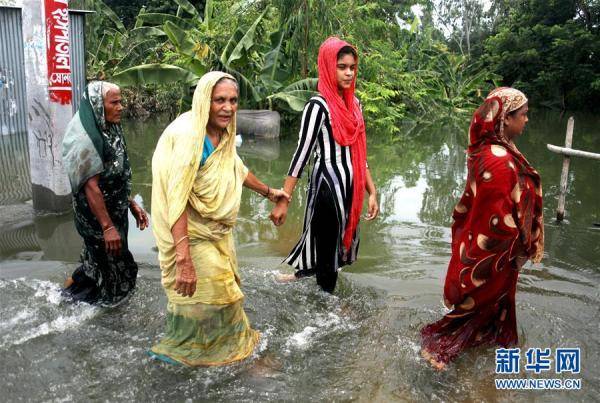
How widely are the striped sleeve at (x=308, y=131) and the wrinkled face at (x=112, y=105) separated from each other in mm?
1183

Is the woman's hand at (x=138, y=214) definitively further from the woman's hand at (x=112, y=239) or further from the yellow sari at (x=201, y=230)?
the yellow sari at (x=201, y=230)

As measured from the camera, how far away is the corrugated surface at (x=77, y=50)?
8.34m

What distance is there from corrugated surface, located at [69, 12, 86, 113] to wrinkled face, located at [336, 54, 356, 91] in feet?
20.6

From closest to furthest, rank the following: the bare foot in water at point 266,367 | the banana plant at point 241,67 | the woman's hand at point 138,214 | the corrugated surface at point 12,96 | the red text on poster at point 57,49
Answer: the bare foot in water at point 266,367
the woman's hand at point 138,214
the red text on poster at point 57,49
the corrugated surface at point 12,96
the banana plant at point 241,67

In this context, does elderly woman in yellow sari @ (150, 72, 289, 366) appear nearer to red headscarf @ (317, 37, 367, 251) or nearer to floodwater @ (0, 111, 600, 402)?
floodwater @ (0, 111, 600, 402)

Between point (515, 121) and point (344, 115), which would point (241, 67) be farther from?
point (515, 121)

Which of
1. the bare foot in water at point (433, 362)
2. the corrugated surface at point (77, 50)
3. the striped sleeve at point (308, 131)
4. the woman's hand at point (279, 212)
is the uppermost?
the corrugated surface at point (77, 50)

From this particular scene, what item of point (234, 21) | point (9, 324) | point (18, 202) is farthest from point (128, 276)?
point (234, 21)

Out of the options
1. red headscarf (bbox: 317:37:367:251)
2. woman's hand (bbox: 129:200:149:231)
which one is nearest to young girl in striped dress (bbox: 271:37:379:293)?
red headscarf (bbox: 317:37:367:251)

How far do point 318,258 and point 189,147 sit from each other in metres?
1.57

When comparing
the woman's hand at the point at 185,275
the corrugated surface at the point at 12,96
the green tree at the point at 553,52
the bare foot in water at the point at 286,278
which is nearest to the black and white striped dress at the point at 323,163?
the bare foot in water at the point at 286,278

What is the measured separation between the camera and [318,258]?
3783 mm

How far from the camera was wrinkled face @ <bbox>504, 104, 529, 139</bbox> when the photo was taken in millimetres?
2730

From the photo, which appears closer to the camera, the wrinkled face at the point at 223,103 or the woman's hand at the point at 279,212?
the wrinkled face at the point at 223,103
